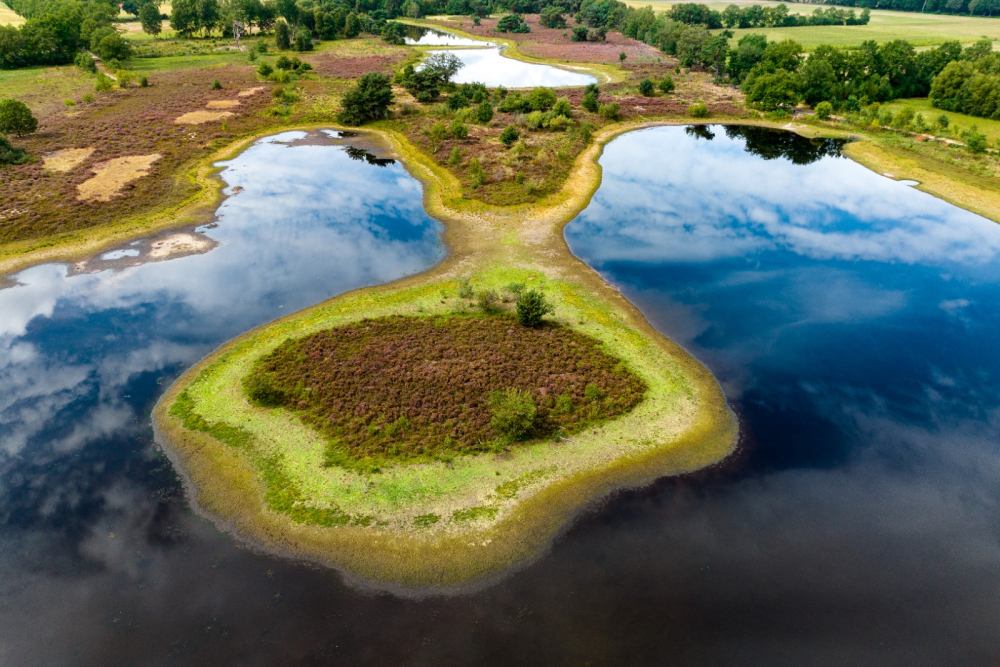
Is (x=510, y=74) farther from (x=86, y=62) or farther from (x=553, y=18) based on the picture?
(x=86, y=62)

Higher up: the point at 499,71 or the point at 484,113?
the point at 499,71

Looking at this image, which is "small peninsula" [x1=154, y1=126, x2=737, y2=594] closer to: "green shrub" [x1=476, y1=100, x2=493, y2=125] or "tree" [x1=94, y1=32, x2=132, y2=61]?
"green shrub" [x1=476, y1=100, x2=493, y2=125]

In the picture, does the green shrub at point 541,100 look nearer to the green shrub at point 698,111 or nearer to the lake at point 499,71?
the lake at point 499,71

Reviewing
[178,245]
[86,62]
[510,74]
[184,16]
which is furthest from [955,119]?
[184,16]

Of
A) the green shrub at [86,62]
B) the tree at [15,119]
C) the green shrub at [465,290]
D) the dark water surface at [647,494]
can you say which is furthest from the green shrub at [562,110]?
the green shrub at [86,62]

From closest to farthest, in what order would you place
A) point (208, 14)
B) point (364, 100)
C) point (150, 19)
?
1. point (364, 100)
2. point (150, 19)
3. point (208, 14)

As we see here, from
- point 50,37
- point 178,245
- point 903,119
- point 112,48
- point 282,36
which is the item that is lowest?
point 178,245

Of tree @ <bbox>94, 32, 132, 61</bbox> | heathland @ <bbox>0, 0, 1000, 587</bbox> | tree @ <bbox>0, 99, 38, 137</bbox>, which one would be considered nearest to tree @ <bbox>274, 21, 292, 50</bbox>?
heathland @ <bbox>0, 0, 1000, 587</bbox>

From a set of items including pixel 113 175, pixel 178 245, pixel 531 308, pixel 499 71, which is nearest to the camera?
pixel 531 308
